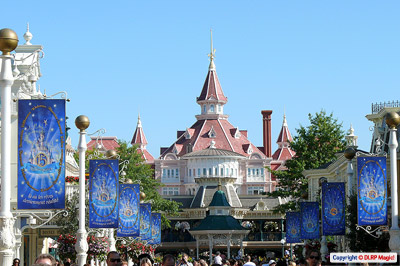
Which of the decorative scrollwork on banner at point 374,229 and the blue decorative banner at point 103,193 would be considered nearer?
the blue decorative banner at point 103,193

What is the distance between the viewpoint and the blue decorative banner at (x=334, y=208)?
115ft

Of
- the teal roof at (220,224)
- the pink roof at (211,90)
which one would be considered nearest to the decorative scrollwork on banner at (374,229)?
the teal roof at (220,224)

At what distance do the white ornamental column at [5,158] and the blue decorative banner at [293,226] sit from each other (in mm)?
37244

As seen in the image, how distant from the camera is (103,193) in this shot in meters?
28.8

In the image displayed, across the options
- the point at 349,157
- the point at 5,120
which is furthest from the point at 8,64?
the point at 349,157

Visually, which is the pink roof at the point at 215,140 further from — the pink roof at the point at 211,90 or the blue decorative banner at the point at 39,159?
the blue decorative banner at the point at 39,159

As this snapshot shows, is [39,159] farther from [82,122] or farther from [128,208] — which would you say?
[128,208]

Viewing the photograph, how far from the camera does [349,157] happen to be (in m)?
33.3

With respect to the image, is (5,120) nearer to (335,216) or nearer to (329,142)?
(335,216)

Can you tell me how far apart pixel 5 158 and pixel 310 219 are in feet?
95.4

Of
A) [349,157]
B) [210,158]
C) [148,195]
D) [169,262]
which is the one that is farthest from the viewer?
[210,158]

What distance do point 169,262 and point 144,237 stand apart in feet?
116

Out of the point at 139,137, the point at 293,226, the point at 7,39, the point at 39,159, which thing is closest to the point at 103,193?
the point at 39,159

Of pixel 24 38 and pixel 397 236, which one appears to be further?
pixel 24 38
